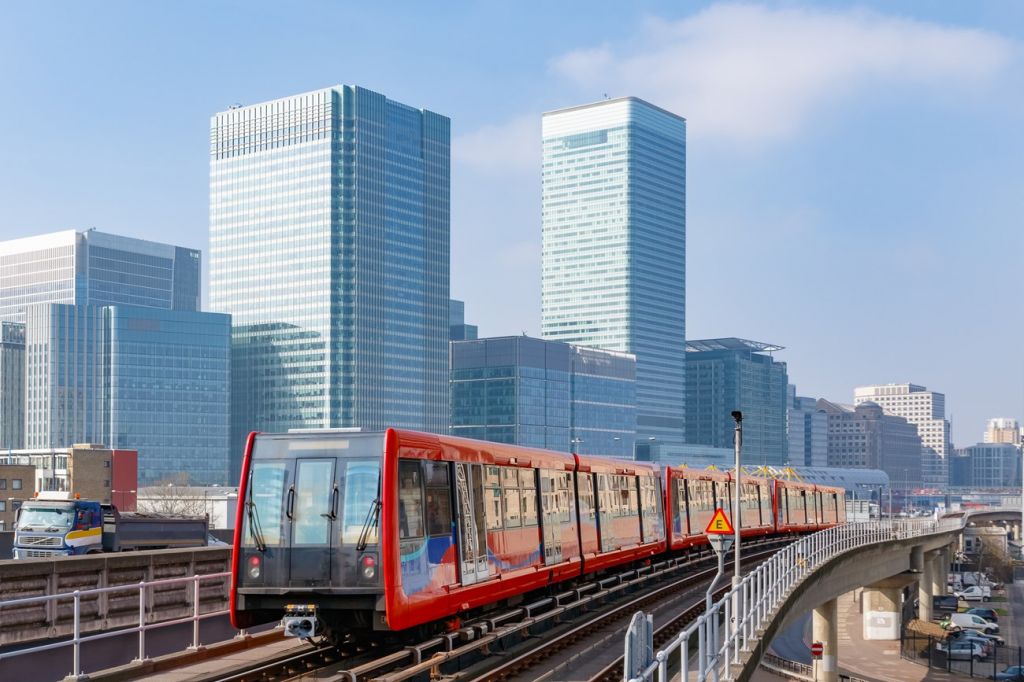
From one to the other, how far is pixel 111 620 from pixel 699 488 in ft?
88.1

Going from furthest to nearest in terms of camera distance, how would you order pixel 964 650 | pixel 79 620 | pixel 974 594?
pixel 974 594, pixel 964 650, pixel 79 620

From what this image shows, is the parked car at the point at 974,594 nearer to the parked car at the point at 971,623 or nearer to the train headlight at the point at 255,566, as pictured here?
the parked car at the point at 971,623

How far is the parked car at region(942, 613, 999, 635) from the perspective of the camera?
8856 centimetres

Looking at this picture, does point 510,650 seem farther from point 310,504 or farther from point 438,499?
point 310,504

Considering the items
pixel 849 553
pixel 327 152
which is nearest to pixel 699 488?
pixel 849 553

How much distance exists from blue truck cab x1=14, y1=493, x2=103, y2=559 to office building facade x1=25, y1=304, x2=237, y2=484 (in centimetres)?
16176

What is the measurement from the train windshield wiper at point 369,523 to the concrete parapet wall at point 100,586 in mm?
3187

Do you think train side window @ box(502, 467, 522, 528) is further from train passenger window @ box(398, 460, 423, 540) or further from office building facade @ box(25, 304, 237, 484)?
office building facade @ box(25, 304, 237, 484)

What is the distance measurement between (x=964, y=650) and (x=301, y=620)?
65.9 meters

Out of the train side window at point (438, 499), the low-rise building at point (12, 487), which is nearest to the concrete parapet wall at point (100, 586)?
the train side window at point (438, 499)

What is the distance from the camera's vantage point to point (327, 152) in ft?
655

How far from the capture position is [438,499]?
811 inches

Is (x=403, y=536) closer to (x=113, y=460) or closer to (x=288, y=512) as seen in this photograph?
(x=288, y=512)

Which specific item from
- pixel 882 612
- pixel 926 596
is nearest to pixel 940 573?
pixel 926 596
